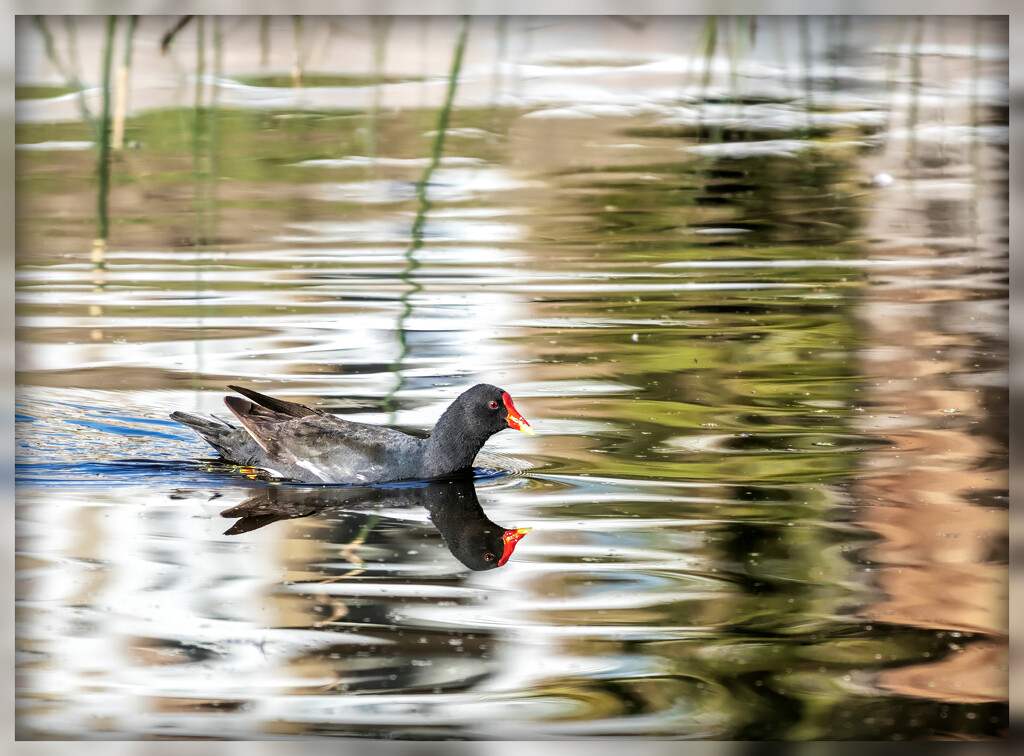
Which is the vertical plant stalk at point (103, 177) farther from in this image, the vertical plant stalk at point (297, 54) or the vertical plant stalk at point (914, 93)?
the vertical plant stalk at point (914, 93)

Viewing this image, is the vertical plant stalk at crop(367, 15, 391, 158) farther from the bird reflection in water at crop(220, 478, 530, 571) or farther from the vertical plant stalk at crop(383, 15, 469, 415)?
the bird reflection in water at crop(220, 478, 530, 571)

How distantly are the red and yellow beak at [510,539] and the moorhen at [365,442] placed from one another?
994mm

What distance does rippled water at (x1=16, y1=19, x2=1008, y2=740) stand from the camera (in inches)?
174

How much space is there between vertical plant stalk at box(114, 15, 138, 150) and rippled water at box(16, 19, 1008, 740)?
0.44ft

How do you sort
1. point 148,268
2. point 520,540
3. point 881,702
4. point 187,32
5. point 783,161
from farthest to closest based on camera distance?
point 783,161
point 148,268
point 187,32
point 520,540
point 881,702

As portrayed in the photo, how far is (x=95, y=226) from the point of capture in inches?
398

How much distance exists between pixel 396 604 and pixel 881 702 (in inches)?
63.4

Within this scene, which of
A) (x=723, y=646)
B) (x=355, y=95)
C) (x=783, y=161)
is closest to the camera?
(x=723, y=646)

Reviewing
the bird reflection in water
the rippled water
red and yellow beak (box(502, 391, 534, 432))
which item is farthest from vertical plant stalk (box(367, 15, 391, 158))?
the bird reflection in water

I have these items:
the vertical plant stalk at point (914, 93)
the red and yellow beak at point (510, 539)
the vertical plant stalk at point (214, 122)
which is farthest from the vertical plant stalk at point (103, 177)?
the vertical plant stalk at point (914, 93)

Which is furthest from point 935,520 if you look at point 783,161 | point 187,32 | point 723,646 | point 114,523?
point 783,161

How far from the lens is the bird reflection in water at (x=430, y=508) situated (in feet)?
17.9

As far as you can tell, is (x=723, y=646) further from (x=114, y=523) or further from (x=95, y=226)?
(x=95, y=226)

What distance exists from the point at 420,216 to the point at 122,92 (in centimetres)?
256
